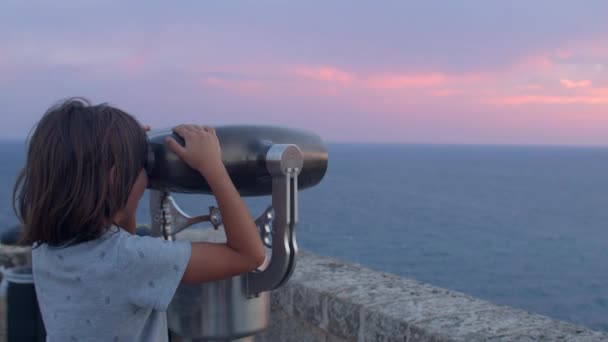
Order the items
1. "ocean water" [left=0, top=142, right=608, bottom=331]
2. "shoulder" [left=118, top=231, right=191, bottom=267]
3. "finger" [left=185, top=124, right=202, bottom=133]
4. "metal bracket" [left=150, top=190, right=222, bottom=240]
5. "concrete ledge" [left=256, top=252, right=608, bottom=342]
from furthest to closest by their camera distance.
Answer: "ocean water" [left=0, top=142, right=608, bottom=331]
"concrete ledge" [left=256, top=252, right=608, bottom=342]
"metal bracket" [left=150, top=190, right=222, bottom=240]
"finger" [left=185, top=124, right=202, bottom=133]
"shoulder" [left=118, top=231, right=191, bottom=267]

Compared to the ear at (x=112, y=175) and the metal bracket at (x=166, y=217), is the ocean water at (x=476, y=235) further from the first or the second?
the ear at (x=112, y=175)

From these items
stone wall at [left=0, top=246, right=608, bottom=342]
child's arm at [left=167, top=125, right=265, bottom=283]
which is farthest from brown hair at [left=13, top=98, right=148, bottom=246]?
stone wall at [left=0, top=246, right=608, bottom=342]

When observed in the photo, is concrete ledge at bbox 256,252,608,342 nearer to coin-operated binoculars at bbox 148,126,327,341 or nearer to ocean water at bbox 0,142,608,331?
coin-operated binoculars at bbox 148,126,327,341

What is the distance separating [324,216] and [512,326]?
163ft

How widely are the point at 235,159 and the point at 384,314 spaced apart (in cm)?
74

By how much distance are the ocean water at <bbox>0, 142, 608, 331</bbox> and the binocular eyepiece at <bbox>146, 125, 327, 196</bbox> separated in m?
29.7

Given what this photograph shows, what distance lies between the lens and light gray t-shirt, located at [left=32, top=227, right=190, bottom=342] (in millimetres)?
1200

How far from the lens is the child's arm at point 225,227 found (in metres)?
1.25

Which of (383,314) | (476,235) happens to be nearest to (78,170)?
(383,314)

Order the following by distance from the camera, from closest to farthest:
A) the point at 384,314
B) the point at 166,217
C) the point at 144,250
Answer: the point at 144,250 → the point at 166,217 → the point at 384,314

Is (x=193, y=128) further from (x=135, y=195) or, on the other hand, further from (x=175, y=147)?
(x=135, y=195)

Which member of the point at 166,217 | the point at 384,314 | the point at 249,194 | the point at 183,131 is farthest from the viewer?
the point at 384,314

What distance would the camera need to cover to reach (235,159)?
132 centimetres

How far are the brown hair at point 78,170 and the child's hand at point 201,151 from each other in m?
0.08
